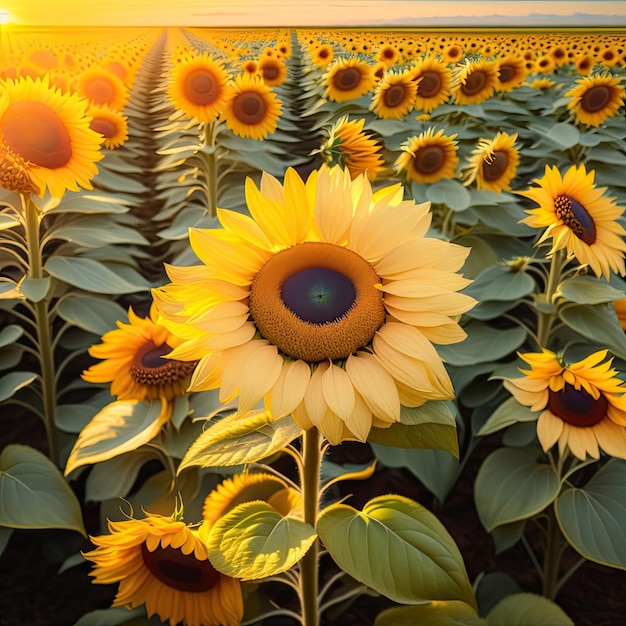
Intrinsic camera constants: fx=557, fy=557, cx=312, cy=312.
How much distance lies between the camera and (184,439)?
0.80m

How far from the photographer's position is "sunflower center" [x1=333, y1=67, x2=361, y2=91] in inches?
80.0

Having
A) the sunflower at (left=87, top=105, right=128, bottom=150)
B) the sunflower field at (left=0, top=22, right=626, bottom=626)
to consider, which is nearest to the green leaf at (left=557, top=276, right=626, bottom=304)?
the sunflower field at (left=0, top=22, right=626, bottom=626)

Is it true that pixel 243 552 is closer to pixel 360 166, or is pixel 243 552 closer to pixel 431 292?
pixel 431 292

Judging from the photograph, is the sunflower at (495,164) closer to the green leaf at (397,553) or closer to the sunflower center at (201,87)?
the sunflower center at (201,87)

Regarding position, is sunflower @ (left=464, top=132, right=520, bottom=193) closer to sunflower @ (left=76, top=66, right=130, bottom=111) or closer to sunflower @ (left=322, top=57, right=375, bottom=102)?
sunflower @ (left=322, top=57, right=375, bottom=102)

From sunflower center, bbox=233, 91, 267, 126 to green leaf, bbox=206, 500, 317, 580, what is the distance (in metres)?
1.41

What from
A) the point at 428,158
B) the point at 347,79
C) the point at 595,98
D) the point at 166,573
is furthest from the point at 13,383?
the point at 595,98

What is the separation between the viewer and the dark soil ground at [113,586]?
91 centimetres

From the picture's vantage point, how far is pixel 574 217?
35.3 inches

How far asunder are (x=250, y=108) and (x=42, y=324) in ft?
3.14

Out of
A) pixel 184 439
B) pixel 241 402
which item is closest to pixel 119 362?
pixel 184 439

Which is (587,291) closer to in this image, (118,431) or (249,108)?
(118,431)

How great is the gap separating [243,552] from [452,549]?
181 mm

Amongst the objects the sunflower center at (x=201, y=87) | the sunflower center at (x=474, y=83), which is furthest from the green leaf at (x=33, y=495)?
the sunflower center at (x=474, y=83)
